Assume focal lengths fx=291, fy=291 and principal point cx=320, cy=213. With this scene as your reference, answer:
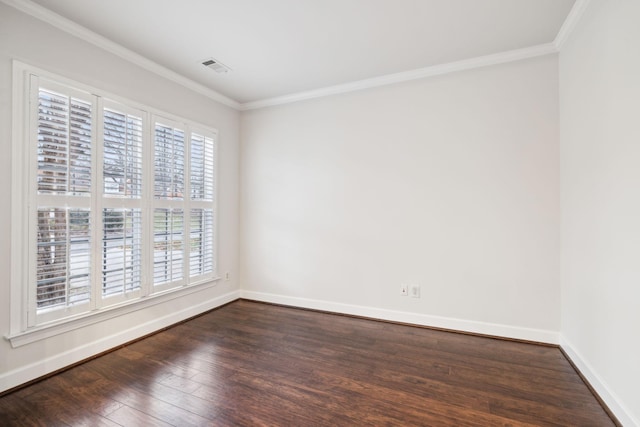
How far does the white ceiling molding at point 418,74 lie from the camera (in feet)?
8.50

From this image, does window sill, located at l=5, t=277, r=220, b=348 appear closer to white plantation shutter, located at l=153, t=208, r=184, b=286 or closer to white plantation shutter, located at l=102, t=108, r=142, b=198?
white plantation shutter, located at l=153, t=208, r=184, b=286

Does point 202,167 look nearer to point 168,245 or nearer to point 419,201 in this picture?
point 168,245

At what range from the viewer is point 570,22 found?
2.19m

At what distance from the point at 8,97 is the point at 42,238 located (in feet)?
3.17

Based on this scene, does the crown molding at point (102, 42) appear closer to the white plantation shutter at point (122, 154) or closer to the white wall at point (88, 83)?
Answer: the white wall at point (88, 83)

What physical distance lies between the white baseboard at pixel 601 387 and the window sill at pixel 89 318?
3543 mm

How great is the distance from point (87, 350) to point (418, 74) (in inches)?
154

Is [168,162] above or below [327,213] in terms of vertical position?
above

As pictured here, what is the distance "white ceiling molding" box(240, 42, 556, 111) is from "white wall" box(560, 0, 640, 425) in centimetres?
26

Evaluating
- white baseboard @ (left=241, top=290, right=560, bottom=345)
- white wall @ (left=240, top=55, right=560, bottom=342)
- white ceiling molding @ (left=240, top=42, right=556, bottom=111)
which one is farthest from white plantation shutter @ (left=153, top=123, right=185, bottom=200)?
white baseboard @ (left=241, top=290, right=560, bottom=345)

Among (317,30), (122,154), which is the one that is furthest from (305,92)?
(122,154)

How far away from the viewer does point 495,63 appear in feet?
8.93

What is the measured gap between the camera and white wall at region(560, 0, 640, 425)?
1.55m

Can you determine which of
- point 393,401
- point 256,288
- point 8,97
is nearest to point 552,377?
point 393,401
